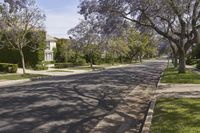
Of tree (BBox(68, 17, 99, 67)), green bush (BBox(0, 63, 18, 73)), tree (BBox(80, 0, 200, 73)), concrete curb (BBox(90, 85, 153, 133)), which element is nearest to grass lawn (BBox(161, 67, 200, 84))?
tree (BBox(80, 0, 200, 73))

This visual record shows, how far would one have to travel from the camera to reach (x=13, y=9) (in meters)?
40.8

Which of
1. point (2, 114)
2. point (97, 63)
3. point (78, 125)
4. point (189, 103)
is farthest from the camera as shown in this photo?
point (97, 63)

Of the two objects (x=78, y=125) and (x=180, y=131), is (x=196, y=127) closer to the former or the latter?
(x=180, y=131)

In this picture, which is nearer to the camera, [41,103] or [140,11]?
[41,103]

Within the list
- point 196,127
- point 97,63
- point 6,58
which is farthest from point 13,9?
point 97,63

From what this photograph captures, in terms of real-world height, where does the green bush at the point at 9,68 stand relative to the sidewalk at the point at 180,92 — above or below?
→ above

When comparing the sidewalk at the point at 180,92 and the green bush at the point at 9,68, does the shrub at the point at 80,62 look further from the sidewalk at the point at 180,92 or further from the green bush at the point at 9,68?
the sidewalk at the point at 180,92

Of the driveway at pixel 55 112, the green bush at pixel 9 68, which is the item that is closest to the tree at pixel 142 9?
the driveway at pixel 55 112

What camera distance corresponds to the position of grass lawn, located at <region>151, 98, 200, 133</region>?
9631mm

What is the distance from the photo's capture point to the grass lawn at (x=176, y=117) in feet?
31.6

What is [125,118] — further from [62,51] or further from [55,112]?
[62,51]

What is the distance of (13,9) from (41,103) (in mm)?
27006

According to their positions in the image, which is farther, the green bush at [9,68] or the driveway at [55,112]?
the green bush at [9,68]

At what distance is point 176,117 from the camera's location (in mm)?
11359
